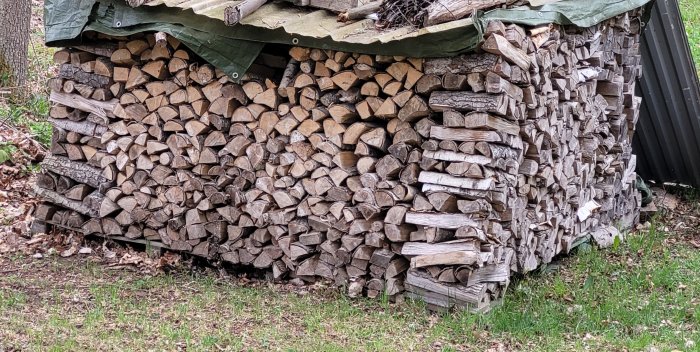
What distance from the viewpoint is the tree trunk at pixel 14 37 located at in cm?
1073

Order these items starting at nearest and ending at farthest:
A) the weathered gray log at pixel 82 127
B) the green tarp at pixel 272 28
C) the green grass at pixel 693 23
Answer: the green tarp at pixel 272 28, the weathered gray log at pixel 82 127, the green grass at pixel 693 23

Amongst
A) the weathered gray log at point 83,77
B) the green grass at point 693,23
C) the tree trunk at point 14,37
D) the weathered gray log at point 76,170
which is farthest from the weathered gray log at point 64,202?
the green grass at point 693,23

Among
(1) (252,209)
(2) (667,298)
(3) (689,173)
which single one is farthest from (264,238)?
(3) (689,173)

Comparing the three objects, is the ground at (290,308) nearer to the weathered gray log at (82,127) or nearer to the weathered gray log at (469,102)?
the weathered gray log at (82,127)

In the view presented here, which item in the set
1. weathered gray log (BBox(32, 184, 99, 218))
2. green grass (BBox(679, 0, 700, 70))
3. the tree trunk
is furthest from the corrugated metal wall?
the tree trunk

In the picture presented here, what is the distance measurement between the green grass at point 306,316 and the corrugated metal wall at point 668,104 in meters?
2.79

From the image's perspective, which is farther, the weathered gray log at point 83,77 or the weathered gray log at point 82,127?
the weathered gray log at point 82,127

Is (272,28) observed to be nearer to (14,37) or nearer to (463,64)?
(463,64)

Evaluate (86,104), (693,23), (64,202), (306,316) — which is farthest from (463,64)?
(693,23)

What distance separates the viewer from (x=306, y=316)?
6.38 meters

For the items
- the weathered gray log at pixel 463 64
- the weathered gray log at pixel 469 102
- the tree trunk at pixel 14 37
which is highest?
the tree trunk at pixel 14 37

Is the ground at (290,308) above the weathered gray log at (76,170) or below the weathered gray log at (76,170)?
below

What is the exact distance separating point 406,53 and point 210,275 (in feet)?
8.51

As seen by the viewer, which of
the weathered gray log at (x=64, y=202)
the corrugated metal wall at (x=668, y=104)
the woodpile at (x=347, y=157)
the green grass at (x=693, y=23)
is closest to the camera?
the woodpile at (x=347, y=157)
